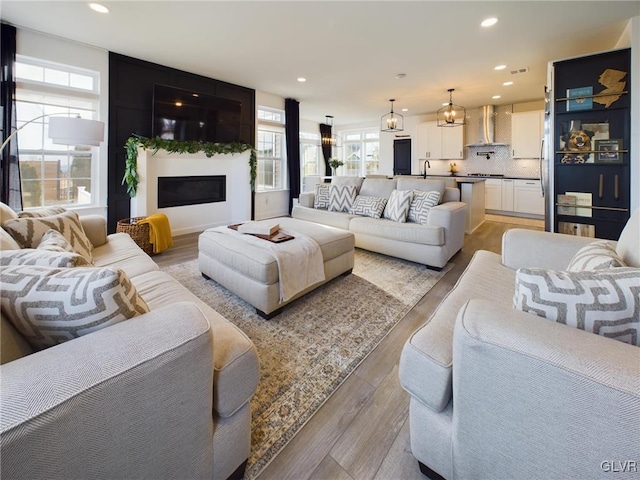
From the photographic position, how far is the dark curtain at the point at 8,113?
132 inches

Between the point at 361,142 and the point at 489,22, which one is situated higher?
the point at 361,142

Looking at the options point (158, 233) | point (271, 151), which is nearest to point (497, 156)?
point (271, 151)

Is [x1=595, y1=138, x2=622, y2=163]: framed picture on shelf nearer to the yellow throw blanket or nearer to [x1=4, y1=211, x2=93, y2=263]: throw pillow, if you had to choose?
[x1=4, y1=211, x2=93, y2=263]: throw pillow

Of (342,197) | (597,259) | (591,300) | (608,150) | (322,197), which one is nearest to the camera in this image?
(591,300)

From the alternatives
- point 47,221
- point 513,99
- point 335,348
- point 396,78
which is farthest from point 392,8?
point 513,99

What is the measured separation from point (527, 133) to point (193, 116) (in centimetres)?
703

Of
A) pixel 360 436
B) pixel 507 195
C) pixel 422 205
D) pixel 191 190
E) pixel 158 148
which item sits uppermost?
pixel 158 148

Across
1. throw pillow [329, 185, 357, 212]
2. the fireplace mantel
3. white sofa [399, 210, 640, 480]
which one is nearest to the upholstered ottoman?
white sofa [399, 210, 640, 480]

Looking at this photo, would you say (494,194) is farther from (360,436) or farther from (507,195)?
(360,436)

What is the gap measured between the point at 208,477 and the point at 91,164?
15.1 ft

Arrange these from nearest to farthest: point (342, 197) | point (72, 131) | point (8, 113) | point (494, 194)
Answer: point (72, 131) < point (8, 113) < point (342, 197) < point (494, 194)

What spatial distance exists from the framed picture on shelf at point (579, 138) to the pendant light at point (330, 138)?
6.36 m

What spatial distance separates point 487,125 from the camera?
748cm

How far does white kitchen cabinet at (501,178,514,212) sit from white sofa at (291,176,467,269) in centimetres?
414
